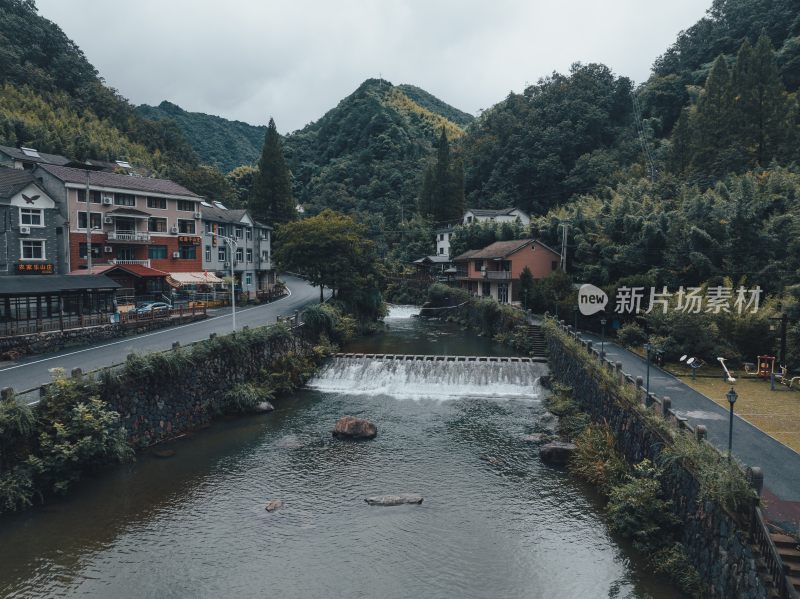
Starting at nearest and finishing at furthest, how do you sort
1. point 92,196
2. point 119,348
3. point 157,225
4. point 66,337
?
1. point 119,348
2. point 66,337
3. point 92,196
4. point 157,225

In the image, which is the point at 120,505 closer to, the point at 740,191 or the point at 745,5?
the point at 740,191

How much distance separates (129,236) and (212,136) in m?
143

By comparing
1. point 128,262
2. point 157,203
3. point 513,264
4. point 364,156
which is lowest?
point 128,262

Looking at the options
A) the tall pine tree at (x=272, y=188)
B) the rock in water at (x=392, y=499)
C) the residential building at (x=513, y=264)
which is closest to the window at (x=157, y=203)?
the tall pine tree at (x=272, y=188)

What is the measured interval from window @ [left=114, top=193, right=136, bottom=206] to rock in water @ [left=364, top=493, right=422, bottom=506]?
148 feet

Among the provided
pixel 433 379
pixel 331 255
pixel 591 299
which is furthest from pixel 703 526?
pixel 331 255

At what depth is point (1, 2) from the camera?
103m

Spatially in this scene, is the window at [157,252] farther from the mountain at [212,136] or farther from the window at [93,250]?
the mountain at [212,136]

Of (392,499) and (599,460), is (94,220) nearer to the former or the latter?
(392,499)

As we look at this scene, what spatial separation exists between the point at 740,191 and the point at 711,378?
67.6 feet

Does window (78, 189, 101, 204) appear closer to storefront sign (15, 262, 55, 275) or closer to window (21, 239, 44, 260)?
window (21, 239, 44, 260)

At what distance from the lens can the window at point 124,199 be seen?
1994 inches

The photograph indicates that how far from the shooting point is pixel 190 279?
51.0 meters

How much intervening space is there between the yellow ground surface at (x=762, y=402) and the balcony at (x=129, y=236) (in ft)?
160
